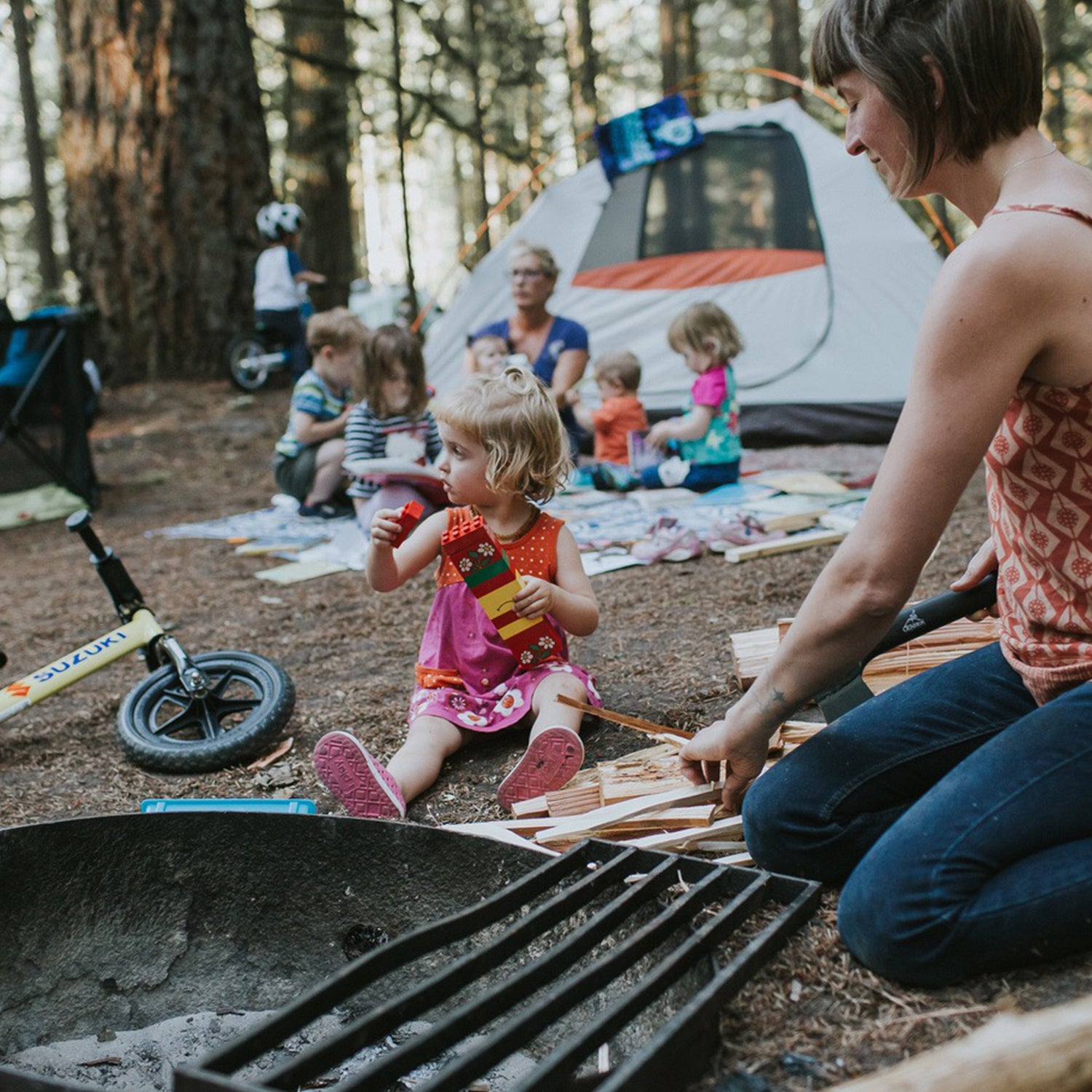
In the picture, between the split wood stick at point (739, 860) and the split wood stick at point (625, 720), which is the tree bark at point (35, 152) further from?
the split wood stick at point (739, 860)

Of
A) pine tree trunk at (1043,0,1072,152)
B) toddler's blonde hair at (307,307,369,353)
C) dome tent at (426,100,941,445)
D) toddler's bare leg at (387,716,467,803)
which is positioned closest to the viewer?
toddler's bare leg at (387,716,467,803)

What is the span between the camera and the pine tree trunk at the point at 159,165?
1005 cm

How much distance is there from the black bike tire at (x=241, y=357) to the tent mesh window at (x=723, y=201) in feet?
12.4

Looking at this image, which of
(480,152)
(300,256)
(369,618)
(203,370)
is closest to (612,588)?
(369,618)

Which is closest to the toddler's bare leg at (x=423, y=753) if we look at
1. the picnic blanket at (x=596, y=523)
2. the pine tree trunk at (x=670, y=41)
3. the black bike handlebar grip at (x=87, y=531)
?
the black bike handlebar grip at (x=87, y=531)

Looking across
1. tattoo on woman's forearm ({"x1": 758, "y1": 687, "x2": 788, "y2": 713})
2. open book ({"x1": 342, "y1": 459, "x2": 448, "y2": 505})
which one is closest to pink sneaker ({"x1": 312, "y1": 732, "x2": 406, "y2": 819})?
tattoo on woman's forearm ({"x1": 758, "y1": 687, "x2": 788, "y2": 713})

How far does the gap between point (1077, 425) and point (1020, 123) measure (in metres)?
0.48

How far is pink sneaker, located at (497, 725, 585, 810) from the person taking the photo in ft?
8.63

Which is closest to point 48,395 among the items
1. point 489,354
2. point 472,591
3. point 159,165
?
point 489,354

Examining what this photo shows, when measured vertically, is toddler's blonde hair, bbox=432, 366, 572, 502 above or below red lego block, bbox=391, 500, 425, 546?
above

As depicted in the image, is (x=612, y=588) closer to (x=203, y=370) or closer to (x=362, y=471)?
(x=362, y=471)

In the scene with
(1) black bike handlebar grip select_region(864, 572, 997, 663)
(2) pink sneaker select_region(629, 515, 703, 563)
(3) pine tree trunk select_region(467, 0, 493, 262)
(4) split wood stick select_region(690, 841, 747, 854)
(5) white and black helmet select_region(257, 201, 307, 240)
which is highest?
(3) pine tree trunk select_region(467, 0, 493, 262)

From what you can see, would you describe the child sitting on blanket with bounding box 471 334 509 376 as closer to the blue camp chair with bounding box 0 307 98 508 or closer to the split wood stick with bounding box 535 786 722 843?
the blue camp chair with bounding box 0 307 98 508

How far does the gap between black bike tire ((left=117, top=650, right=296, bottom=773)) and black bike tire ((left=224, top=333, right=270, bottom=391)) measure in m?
7.56
